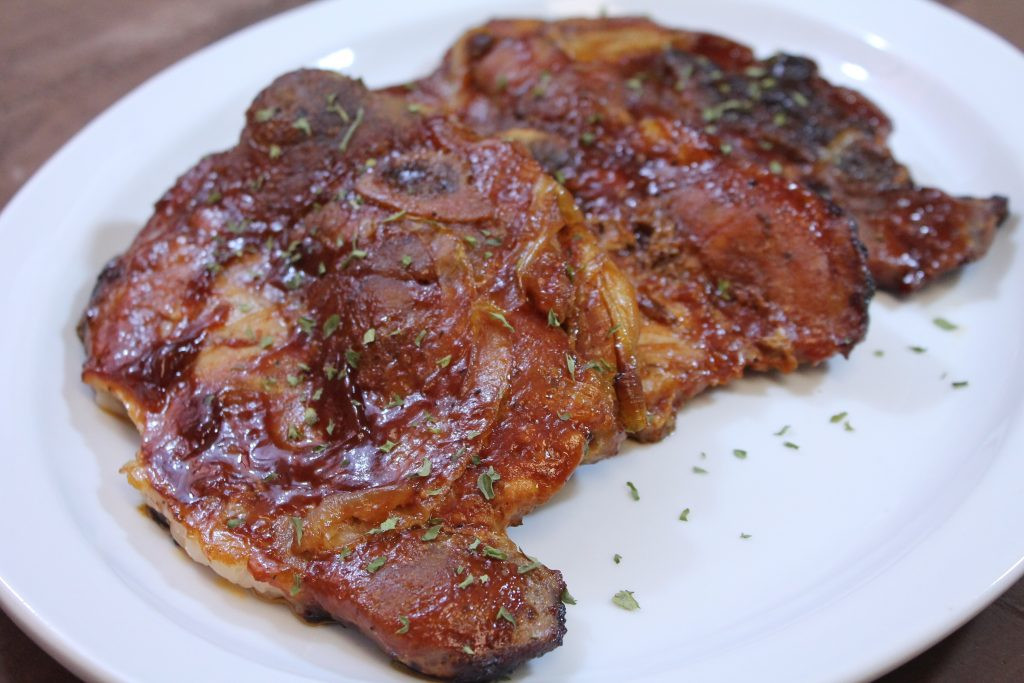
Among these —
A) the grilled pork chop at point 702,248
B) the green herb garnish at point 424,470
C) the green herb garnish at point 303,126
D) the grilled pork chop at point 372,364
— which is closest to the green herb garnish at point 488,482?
the grilled pork chop at point 372,364

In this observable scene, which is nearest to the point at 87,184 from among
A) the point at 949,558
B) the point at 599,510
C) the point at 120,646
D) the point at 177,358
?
the point at 177,358

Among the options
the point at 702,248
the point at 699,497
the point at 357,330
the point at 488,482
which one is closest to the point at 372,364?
the point at 357,330

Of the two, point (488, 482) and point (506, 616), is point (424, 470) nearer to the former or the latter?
point (488, 482)

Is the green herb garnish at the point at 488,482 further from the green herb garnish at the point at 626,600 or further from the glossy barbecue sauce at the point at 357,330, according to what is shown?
the green herb garnish at the point at 626,600

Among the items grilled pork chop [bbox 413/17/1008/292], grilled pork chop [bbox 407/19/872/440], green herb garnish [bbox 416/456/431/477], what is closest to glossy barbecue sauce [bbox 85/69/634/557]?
green herb garnish [bbox 416/456/431/477]

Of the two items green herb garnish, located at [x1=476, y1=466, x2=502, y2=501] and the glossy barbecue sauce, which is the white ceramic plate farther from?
green herb garnish, located at [x1=476, y1=466, x2=502, y2=501]

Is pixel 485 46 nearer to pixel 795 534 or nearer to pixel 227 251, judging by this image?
pixel 227 251

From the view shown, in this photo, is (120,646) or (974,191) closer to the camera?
(120,646)
